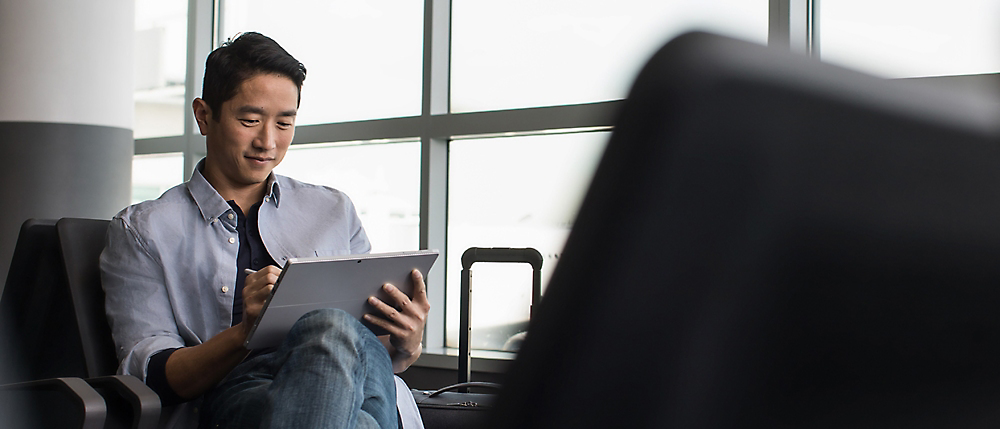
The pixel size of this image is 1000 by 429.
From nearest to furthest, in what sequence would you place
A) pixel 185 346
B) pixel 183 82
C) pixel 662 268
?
1. pixel 662 268
2. pixel 185 346
3. pixel 183 82

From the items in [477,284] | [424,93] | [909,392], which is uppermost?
[424,93]

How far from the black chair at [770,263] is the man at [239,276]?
1002 mm

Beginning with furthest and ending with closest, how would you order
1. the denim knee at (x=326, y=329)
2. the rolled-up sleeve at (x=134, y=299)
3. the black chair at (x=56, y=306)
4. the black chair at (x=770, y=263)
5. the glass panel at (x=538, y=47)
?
the glass panel at (x=538, y=47) → the black chair at (x=56, y=306) → the rolled-up sleeve at (x=134, y=299) → the denim knee at (x=326, y=329) → the black chair at (x=770, y=263)

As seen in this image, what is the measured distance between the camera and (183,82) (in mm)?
4156

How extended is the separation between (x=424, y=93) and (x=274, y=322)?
82.1 inches

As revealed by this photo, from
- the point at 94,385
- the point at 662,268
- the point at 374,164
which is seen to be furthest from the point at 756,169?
the point at 374,164

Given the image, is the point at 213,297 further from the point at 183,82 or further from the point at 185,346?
the point at 183,82

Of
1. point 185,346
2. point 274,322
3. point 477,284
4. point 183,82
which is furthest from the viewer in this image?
point 183,82

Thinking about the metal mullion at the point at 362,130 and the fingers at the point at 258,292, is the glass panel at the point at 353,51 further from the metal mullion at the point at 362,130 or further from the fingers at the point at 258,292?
the fingers at the point at 258,292

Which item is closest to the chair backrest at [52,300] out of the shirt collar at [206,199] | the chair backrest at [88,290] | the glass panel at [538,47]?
the chair backrest at [88,290]

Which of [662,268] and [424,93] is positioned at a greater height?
[424,93]

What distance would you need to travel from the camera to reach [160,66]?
13.9 ft

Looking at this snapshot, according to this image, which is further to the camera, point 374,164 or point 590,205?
point 374,164

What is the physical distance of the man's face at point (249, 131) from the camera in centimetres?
165
